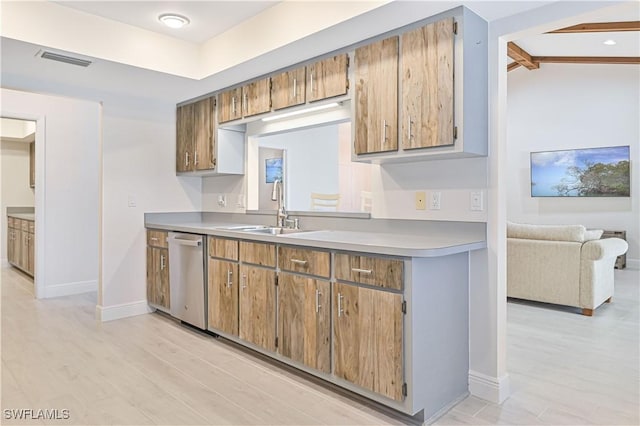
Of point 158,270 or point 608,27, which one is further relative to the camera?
point 608,27

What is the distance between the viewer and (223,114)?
3920mm

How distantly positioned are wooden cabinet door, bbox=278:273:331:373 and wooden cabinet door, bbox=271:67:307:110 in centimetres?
132

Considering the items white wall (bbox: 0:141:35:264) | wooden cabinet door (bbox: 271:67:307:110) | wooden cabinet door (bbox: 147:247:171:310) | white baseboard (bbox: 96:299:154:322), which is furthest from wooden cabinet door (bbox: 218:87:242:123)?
white wall (bbox: 0:141:35:264)

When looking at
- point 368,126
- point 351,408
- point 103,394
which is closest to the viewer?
point 351,408

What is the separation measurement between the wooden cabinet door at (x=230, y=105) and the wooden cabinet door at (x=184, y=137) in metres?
0.52

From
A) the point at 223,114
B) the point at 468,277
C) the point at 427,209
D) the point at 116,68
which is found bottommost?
the point at 468,277

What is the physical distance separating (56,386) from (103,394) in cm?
35

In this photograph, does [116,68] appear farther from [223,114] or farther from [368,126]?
[368,126]

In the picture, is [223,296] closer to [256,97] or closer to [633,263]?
[256,97]

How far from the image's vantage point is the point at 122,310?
412 cm

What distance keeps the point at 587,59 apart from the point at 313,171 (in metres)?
4.89

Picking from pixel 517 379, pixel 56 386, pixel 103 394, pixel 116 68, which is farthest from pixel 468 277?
pixel 116 68

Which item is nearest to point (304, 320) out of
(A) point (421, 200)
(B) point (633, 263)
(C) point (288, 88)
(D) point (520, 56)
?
(A) point (421, 200)

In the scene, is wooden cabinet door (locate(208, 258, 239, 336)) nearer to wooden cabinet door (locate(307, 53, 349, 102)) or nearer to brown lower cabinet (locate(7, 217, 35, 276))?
wooden cabinet door (locate(307, 53, 349, 102))
